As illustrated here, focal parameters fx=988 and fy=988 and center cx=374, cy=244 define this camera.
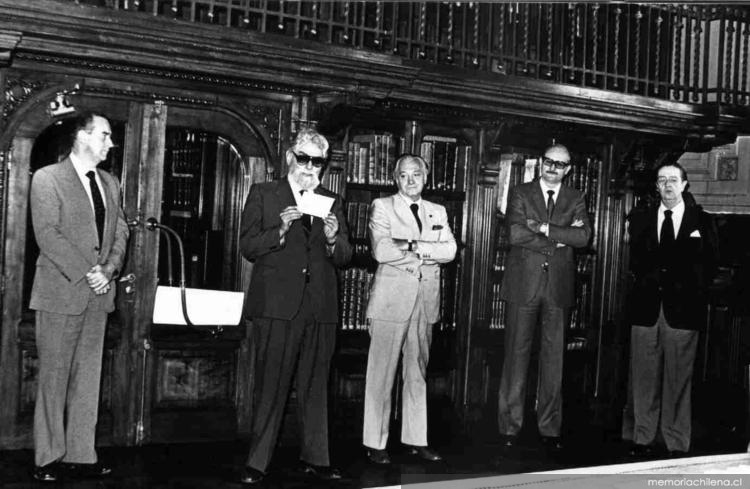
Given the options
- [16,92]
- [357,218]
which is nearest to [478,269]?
[357,218]

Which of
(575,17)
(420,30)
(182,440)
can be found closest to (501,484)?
(182,440)

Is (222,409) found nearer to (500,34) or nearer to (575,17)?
(500,34)

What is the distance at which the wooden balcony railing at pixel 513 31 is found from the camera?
607 centimetres

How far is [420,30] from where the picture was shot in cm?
664

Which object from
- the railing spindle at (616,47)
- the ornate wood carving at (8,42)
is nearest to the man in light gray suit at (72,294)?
the ornate wood carving at (8,42)

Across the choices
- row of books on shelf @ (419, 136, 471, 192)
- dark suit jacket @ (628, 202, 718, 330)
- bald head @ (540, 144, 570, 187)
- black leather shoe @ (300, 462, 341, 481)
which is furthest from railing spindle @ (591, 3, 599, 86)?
black leather shoe @ (300, 462, 341, 481)

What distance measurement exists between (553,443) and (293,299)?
89.3 inches

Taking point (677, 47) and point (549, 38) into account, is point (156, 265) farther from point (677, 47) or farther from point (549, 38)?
point (677, 47)

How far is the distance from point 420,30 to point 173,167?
1934mm

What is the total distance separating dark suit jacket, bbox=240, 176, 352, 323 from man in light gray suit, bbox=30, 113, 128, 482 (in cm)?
72

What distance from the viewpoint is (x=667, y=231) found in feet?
20.4

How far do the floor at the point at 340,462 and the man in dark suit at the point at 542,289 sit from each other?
27 centimetres

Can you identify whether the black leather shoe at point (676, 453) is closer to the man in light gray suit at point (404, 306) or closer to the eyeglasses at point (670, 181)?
the man in light gray suit at point (404, 306)

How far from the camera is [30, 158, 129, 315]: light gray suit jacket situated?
15.8 feet
